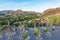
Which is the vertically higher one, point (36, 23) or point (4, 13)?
point (4, 13)

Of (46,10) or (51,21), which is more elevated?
(46,10)

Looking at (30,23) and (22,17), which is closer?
(22,17)

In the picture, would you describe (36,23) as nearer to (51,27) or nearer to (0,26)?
(51,27)

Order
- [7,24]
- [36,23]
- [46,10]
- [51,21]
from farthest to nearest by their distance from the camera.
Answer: [51,21] → [36,23] → [7,24] → [46,10]

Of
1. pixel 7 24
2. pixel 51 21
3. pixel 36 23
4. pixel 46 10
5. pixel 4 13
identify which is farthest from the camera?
pixel 51 21

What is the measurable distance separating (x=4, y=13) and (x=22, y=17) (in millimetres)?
1696

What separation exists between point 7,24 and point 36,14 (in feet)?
5.07

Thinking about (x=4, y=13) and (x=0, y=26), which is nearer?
(x=4, y=13)

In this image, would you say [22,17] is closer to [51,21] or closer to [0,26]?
[0,26]

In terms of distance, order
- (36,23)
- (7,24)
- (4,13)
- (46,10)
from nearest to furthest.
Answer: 1. (4,13)
2. (46,10)
3. (7,24)
4. (36,23)

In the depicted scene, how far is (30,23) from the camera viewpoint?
41.8 feet

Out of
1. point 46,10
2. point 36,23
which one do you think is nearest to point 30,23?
point 36,23

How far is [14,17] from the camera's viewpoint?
1151cm

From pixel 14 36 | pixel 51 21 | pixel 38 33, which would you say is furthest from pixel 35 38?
pixel 51 21
